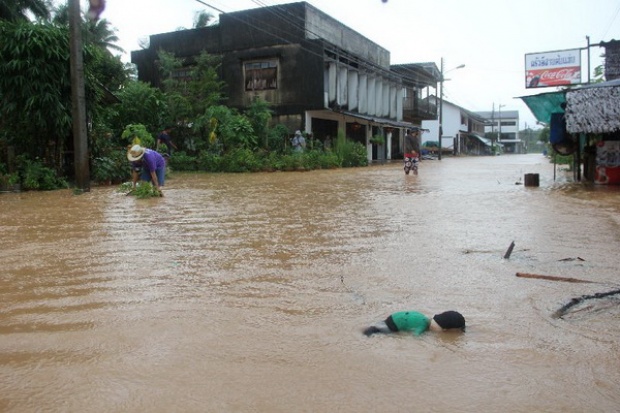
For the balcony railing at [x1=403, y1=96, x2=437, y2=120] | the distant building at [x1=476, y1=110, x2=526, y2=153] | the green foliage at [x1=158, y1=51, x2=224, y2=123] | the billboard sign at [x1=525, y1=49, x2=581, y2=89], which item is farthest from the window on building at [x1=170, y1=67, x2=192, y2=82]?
the distant building at [x1=476, y1=110, x2=526, y2=153]

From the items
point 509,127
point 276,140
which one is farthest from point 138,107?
point 509,127

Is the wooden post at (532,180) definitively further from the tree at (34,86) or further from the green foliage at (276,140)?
the green foliage at (276,140)

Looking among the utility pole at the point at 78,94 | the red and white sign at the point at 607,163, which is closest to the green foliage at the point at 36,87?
the utility pole at the point at 78,94

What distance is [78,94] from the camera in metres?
11.5

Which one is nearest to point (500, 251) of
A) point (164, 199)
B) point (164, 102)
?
point (164, 199)

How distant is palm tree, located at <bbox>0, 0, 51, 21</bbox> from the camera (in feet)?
81.6

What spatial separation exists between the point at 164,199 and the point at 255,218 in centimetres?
310

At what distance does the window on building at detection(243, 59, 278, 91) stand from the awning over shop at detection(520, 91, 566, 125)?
562 inches

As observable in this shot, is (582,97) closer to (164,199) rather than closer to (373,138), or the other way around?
(164,199)

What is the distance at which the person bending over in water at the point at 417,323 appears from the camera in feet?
9.77

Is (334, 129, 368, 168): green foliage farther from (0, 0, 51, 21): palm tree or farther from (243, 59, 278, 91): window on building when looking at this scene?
(0, 0, 51, 21): palm tree

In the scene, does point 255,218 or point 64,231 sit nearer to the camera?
point 64,231

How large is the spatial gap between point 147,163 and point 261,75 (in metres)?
16.7

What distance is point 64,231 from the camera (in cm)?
649
